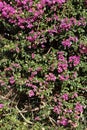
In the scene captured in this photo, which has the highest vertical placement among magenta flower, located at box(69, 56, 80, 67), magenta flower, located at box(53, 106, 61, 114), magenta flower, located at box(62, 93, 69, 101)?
magenta flower, located at box(69, 56, 80, 67)

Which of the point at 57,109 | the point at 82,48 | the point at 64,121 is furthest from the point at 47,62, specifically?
the point at 64,121

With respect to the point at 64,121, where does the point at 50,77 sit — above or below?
above

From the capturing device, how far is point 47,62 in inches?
172

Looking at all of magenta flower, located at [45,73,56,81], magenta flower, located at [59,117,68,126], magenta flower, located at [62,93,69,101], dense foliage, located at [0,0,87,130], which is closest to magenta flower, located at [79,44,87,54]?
dense foliage, located at [0,0,87,130]

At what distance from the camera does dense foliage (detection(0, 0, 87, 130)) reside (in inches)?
169

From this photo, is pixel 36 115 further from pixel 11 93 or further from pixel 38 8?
pixel 38 8

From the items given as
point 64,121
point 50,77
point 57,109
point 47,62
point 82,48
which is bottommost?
point 64,121

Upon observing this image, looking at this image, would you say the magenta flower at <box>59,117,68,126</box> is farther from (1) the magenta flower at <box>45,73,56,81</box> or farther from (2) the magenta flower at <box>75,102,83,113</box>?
(1) the magenta flower at <box>45,73,56,81</box>

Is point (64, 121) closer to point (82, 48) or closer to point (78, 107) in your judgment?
point (78, 107)

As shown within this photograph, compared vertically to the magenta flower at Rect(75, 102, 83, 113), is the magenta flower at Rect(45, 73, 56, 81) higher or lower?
higher

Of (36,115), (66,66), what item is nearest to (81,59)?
(66,66)

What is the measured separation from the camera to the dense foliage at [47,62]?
14.1 feet

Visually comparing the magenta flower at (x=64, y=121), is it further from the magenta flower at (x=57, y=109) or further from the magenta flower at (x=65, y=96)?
the magenta flower at (x=65, y=96)

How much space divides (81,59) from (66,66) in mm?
226
